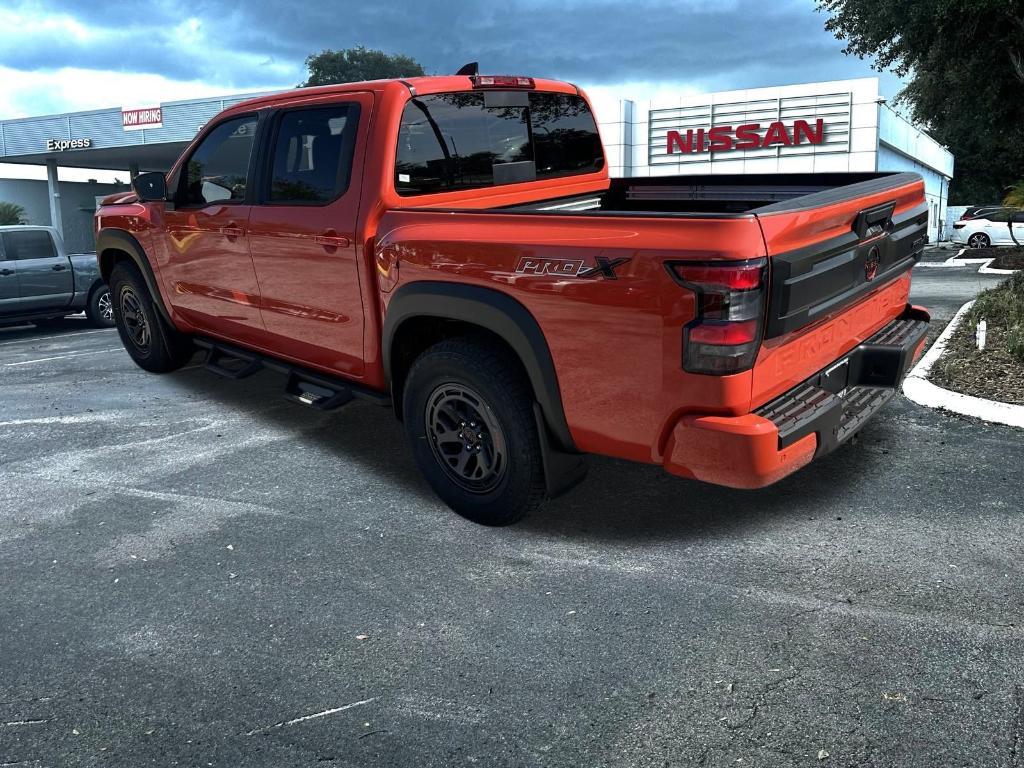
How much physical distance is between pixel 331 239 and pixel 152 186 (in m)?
2.14

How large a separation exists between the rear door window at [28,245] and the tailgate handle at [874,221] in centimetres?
1102

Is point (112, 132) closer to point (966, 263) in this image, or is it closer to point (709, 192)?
point (966, 263)

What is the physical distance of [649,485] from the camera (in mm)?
4406

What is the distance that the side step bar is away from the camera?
→ 464 centimetres

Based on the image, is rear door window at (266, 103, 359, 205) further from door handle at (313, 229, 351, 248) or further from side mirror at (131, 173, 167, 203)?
side mirror at (131, 173, 167, 203)

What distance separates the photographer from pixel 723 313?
9.53 feet

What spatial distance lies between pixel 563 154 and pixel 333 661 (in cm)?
344

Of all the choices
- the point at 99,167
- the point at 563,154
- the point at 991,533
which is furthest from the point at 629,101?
the point at 99,167

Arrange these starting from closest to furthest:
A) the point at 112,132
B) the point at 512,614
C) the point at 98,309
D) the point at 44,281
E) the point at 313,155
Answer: the point at 512,614 → the point at 313,155 → the point at 44,281 → the point at 98,309 → the point at 112,132

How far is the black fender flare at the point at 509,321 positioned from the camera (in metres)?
3.44

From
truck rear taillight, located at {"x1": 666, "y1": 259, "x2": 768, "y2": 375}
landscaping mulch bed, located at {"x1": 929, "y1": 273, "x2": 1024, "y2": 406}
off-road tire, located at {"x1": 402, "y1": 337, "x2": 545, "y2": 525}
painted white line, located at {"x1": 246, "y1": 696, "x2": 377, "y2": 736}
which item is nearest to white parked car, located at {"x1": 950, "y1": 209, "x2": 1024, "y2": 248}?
landscaping mulch bed, located at {"x1": 929, "y1": 273, "x2": 1024, "y2": 406}

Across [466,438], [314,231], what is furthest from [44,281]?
[466,438]

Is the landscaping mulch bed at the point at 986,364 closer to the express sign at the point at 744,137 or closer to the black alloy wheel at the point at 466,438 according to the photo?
the black alloy wheel at the point at 466,438


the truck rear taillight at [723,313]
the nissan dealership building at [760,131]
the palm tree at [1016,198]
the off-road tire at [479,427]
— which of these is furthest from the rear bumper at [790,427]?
the nissan dealership building at [760,131]
